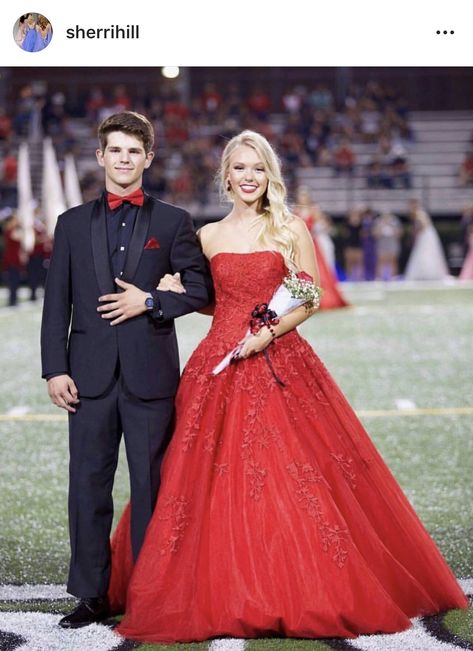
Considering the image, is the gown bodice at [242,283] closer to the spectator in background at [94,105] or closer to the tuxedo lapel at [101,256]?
the tuxedo lapel at [101,256]

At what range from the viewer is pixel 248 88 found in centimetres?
3180

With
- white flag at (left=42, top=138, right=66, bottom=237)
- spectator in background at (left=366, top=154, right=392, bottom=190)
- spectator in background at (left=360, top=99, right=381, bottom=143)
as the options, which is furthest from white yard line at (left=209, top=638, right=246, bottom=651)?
spectator in background at (left=360, top=99, right=381, bottom=143)

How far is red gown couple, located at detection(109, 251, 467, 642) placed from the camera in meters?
4.07

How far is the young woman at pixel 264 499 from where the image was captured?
407 cm

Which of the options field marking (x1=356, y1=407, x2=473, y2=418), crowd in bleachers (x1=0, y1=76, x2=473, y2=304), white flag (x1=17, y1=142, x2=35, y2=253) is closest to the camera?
field marking (x1=356, y1=407, x2=473, y2=418)

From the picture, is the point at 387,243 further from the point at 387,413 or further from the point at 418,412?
the point at 387,413

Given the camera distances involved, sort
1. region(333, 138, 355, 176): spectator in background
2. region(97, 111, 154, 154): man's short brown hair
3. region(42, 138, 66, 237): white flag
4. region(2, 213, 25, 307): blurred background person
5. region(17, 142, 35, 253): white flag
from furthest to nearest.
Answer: region(333, 138, 355, 176): spectator in background → region(42, 138, 66, 237): white flag → region(17, 142, 35, 253): white flag → region(2, 213, 25, 307): blurred background person → region(97, 111, 154, 154): man's short brown hair

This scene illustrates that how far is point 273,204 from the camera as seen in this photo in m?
4.57

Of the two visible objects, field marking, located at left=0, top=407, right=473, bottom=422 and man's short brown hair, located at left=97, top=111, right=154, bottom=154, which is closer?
man's short brown hair, located at left=97, top=111, right=154, bottom=154

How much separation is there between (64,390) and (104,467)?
0.98ft

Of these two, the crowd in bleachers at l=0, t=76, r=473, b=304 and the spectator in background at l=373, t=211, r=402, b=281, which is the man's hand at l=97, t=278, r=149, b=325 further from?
the crowd in bleachers at l=0, t=76, r=473, b=304

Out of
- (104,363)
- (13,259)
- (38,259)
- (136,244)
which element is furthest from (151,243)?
(38,259)

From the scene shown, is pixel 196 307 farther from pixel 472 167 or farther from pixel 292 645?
pixel 472 167
